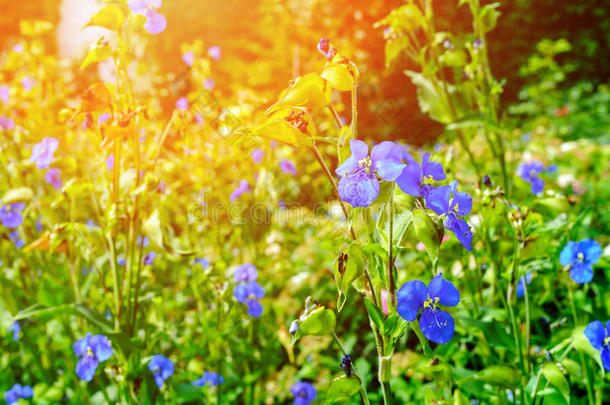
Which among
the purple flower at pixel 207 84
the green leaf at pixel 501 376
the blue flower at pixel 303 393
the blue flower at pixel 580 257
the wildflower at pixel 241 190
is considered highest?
the purple flower at pixel 207 84

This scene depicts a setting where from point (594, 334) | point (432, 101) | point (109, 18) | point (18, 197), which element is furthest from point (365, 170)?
point (18, 197)

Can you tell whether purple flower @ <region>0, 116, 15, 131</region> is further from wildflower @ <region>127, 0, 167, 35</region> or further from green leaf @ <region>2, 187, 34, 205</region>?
wildflower @ <region>127, 0, 167, 35</region>

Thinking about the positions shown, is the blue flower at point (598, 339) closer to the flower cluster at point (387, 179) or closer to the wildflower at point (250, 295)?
the flower cluster at point (387, 179)

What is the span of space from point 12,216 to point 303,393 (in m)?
1.26

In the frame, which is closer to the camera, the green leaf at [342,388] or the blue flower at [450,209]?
the blue flower at [450,209]

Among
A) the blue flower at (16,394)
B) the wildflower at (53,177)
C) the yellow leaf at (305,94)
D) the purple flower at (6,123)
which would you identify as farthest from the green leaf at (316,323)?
the purple flower at (6,123)

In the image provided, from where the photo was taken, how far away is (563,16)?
7.29 metres

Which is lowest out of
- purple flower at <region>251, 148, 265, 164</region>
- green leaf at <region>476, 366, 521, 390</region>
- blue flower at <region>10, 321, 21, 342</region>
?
green leaf at <region>476, 366, 521, 390</region>

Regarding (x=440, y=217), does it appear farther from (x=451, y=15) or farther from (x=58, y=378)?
(x=451, y=15)

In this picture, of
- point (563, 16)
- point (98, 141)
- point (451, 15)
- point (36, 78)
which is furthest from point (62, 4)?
point (98, 141)

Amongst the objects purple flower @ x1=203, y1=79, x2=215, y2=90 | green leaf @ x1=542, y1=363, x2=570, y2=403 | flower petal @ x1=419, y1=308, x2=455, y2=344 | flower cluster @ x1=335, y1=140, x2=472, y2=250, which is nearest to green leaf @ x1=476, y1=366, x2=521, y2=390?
green leaf @ x1=542, y1=363, x2=570, y2=403

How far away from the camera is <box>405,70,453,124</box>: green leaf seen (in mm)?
1648

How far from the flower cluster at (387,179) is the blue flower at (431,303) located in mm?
107

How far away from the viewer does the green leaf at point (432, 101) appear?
5.41 feet
